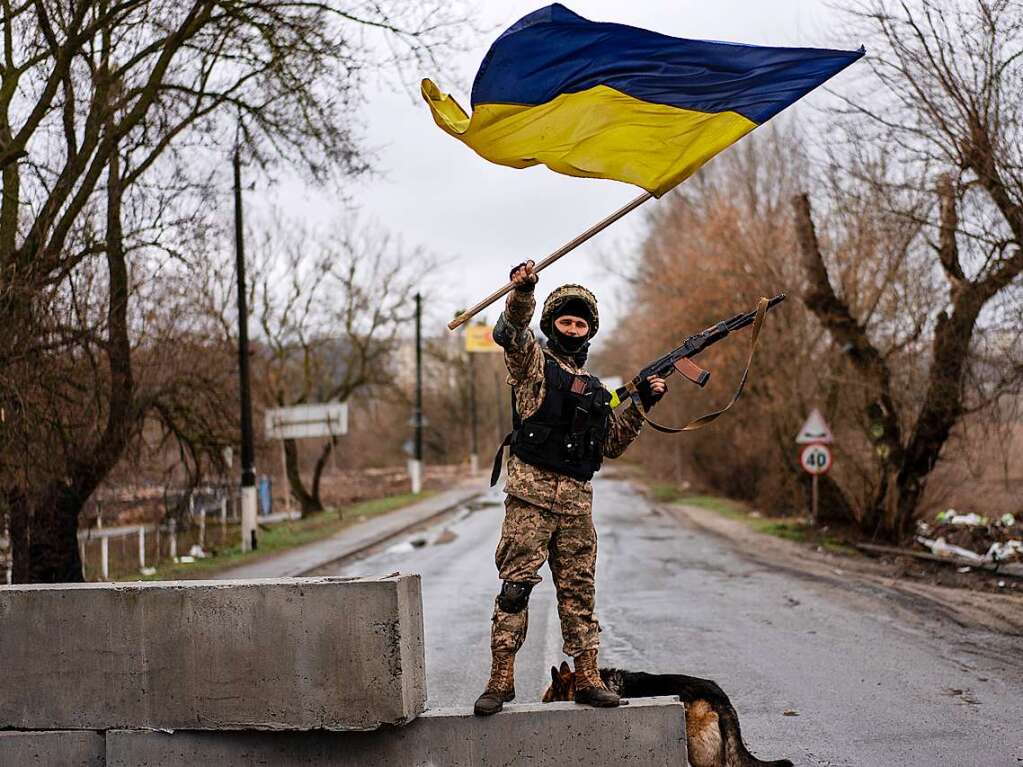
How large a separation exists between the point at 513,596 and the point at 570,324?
1.36 m

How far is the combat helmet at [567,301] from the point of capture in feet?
18.7

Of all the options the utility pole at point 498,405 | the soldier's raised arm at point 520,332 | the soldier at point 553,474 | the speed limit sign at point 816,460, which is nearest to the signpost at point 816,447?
the speed limit sign at point 816,460

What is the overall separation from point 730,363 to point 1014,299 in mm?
13732

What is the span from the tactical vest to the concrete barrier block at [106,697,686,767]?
1.13 m

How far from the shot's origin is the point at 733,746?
17.3ft

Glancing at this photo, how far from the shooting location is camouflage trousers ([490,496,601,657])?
17.9 feet

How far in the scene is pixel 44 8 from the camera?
13.1 meters

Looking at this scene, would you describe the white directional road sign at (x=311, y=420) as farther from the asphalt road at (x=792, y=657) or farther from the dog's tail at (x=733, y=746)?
the dog's tail at (x=733, y=746)

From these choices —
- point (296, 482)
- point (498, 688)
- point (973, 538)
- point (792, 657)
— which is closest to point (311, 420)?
point (296, 482)

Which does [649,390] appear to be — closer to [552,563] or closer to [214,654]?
[552,563]

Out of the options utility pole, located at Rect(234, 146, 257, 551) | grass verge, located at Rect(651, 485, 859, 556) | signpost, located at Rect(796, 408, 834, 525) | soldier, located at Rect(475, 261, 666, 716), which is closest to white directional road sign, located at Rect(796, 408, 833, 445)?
signpost, located at Rect(796, 408, 834, 525)

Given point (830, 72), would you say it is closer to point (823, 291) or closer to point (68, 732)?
point (68, 732)

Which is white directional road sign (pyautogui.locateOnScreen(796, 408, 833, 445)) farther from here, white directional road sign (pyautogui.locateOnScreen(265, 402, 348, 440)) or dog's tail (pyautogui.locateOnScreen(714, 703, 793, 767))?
dog's tail (pyautogui.locateOnScreen(714, 703, 793, 767))

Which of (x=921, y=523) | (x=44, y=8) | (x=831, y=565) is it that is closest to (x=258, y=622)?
(x=44, y=8)
